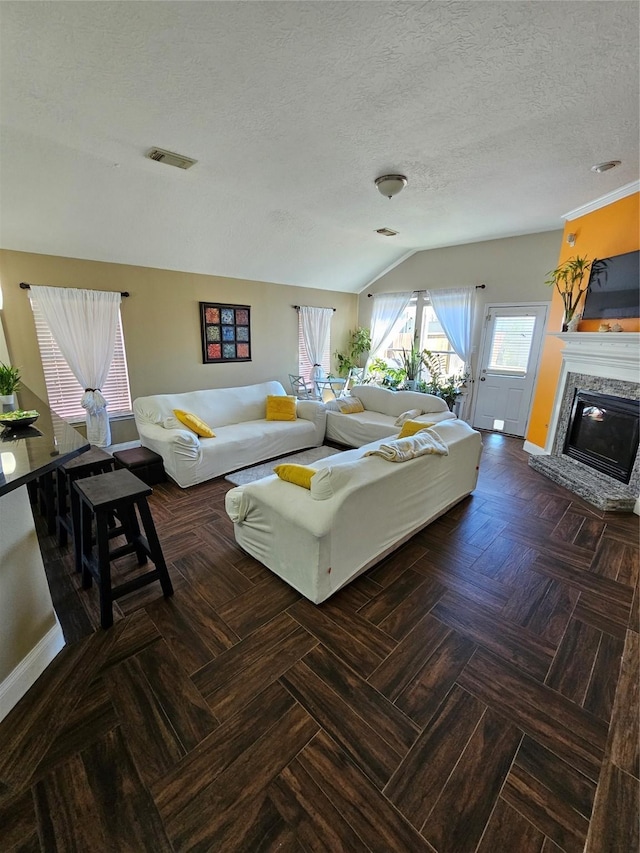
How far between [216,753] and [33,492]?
3.05 metres

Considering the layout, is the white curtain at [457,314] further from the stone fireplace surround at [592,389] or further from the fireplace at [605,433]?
the fireplace at [605,433]

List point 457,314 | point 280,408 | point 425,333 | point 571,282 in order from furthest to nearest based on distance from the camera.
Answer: point 425,333 → point 457,314 → point 280,408 → point 571,282

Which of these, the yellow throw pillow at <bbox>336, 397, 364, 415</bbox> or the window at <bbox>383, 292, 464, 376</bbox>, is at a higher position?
the window at <bbox>383, 292, 464, 376</bbox>

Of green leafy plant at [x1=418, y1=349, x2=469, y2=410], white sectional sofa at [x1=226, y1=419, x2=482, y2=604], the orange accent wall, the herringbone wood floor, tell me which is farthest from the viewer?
green leafy plant at [x1=418, y1=349, x2=469, y2=410]

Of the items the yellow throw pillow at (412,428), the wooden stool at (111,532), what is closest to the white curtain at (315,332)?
the yellow throw pillow at (412,428)

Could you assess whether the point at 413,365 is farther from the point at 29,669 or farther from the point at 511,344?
the point at 29,669

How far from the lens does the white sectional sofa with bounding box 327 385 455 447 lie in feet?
14.4

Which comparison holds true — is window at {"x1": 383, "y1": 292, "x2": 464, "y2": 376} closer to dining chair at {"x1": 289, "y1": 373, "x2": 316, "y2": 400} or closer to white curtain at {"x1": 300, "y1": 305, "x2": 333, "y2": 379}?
white curtain at {"x1": 300, "y1": 305, "x2": 333, "y2": 379}

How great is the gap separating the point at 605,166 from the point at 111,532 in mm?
4657

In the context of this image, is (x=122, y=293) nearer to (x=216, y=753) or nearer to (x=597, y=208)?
(x=216, y=753)

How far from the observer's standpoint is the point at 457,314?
557 cm

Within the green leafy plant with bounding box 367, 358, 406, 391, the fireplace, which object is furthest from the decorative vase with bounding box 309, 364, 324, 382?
the fireplace

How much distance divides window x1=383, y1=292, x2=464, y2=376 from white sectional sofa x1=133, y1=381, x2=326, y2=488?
8.83ft

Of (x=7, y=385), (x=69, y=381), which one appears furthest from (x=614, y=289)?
(x=69, y=381)
